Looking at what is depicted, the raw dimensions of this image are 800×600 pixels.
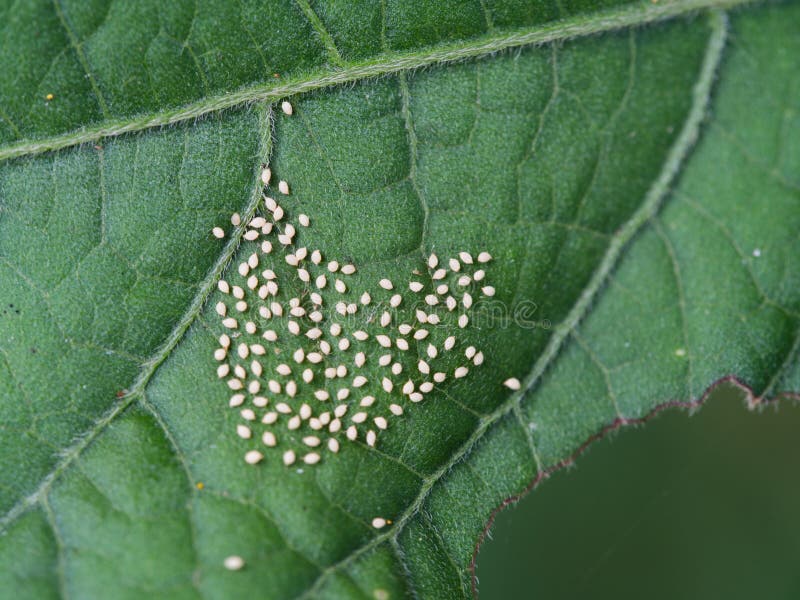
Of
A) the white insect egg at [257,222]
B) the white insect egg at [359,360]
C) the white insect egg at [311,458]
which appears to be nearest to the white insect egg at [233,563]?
the white insect egg at [311,458]

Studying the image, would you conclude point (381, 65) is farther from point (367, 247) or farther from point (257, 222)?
point (257, 222)

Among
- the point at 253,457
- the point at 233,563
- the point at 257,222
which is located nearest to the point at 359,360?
the point at 253,457

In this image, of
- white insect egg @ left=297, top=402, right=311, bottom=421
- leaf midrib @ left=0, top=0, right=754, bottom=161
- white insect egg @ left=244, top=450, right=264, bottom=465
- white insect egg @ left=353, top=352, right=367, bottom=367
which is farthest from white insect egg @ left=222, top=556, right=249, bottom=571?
leaf midrib @ left=0, top=0, right=754, bottom=161

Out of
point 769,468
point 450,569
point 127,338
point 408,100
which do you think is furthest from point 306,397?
point 769,468

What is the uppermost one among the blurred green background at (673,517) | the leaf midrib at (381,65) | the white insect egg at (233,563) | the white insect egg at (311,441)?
the leaf midrib at (381,65)

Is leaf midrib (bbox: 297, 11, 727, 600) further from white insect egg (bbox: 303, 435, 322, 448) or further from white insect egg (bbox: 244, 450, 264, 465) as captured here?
white insect egg (bbox: 244, 450, 264, 465)

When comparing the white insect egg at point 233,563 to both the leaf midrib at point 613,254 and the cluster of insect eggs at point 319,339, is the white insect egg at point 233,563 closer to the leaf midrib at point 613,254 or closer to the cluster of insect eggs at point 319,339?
the cluster of insect eggs at point 319,339

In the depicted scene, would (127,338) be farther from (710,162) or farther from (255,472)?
(710,162)
